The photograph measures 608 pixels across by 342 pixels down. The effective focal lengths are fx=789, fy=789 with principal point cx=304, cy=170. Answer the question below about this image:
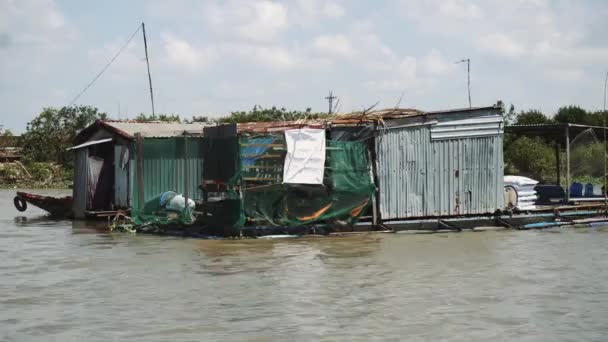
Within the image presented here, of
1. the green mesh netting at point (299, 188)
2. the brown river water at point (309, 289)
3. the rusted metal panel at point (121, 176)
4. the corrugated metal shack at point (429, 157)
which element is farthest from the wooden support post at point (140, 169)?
the green mesh netting at point (299, 188)

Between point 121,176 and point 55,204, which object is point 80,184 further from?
point 55,204

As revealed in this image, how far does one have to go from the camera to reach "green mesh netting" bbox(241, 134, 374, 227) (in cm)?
Answer: 1496

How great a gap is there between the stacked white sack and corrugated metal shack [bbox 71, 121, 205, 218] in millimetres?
6975

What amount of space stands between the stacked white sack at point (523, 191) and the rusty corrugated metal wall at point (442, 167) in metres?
0.61

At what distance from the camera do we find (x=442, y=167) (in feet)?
54.3

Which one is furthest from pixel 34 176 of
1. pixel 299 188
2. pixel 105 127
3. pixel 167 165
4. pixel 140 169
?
pixel 299 188

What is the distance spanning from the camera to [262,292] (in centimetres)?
993

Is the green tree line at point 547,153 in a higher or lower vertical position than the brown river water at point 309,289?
higher

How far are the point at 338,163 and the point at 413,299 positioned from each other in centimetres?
634

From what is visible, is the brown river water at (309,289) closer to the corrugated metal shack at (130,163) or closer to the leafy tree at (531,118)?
the corrugated metal shack at (130,163)

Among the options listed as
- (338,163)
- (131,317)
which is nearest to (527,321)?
(131,317)

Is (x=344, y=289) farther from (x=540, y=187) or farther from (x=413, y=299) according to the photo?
(x=540, y=187)

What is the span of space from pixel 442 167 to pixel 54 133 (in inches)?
1434

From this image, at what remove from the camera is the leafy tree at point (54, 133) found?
4703 cm
